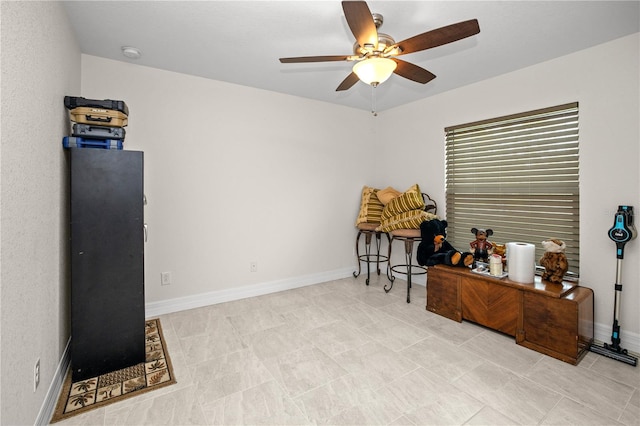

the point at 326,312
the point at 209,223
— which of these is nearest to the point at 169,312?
the point at 209,223

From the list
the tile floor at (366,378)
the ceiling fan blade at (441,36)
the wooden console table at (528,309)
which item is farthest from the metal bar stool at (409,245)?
the ceiling fan blade at (441,36)

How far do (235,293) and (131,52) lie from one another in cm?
263

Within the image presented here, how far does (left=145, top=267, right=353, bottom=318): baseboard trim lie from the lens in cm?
312

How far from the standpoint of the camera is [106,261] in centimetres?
204

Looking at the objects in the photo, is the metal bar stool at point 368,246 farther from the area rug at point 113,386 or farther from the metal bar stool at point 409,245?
the area rug at point 113,386

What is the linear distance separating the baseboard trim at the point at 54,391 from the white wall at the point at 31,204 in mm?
52

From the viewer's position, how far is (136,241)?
212 cm

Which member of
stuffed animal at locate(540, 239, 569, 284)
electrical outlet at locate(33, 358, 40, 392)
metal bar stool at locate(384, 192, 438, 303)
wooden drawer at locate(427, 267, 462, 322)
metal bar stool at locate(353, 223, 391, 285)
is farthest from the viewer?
metal bar stool at locate(353, 223, 391, 285)

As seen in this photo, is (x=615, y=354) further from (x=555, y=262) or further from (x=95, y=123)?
(x=95, y=123)

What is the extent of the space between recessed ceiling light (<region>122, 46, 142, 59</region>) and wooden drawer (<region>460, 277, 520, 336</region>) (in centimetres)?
367

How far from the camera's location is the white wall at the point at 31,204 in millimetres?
1220

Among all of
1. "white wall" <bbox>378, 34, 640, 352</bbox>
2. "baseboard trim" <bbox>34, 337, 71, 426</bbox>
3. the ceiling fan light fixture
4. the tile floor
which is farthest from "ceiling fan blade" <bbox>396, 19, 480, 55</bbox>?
"baseboard trim" <bbox>34, 337, 71, 426</bbox>

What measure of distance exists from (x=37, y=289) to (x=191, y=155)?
1.98 m

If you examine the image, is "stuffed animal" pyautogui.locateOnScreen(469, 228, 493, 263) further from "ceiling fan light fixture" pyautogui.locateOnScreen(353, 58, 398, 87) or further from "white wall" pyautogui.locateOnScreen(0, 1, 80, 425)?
"white wall" pyautogui.locateOnScreen(0, 1, 80, 425)
